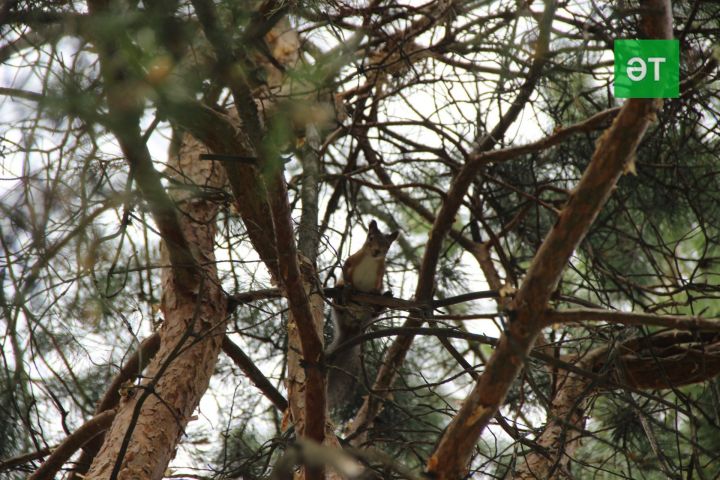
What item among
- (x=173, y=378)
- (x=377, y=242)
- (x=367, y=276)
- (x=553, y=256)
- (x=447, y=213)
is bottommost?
(x=553, y=256)

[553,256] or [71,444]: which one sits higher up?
[553,256]

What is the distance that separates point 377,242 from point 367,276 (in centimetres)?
25

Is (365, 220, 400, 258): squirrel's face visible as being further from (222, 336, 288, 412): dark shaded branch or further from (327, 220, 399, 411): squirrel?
(222, 336, 288, 412): dark shaded branch

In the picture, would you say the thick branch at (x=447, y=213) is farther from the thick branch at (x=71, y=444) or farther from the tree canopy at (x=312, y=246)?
the thick branch at (x=71, y=444)

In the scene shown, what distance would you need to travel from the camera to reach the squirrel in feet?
13.2

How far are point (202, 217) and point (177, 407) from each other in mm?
1155

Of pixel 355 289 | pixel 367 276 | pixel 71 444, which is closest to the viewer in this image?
pixel 71 444

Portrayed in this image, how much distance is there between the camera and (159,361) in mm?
3338

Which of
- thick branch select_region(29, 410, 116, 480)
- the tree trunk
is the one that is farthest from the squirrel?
thick branch select_region(29, 410, 116, 480)

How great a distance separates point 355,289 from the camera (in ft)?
13.5


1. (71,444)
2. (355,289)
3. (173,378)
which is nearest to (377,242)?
(355,289)

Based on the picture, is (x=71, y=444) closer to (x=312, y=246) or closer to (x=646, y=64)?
(x=312, y=246)

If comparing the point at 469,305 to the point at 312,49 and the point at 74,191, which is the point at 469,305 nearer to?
the point at 312,49

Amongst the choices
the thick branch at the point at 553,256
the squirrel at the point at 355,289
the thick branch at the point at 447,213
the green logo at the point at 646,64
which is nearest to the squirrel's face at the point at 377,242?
the squirrel at the point at 355,289
